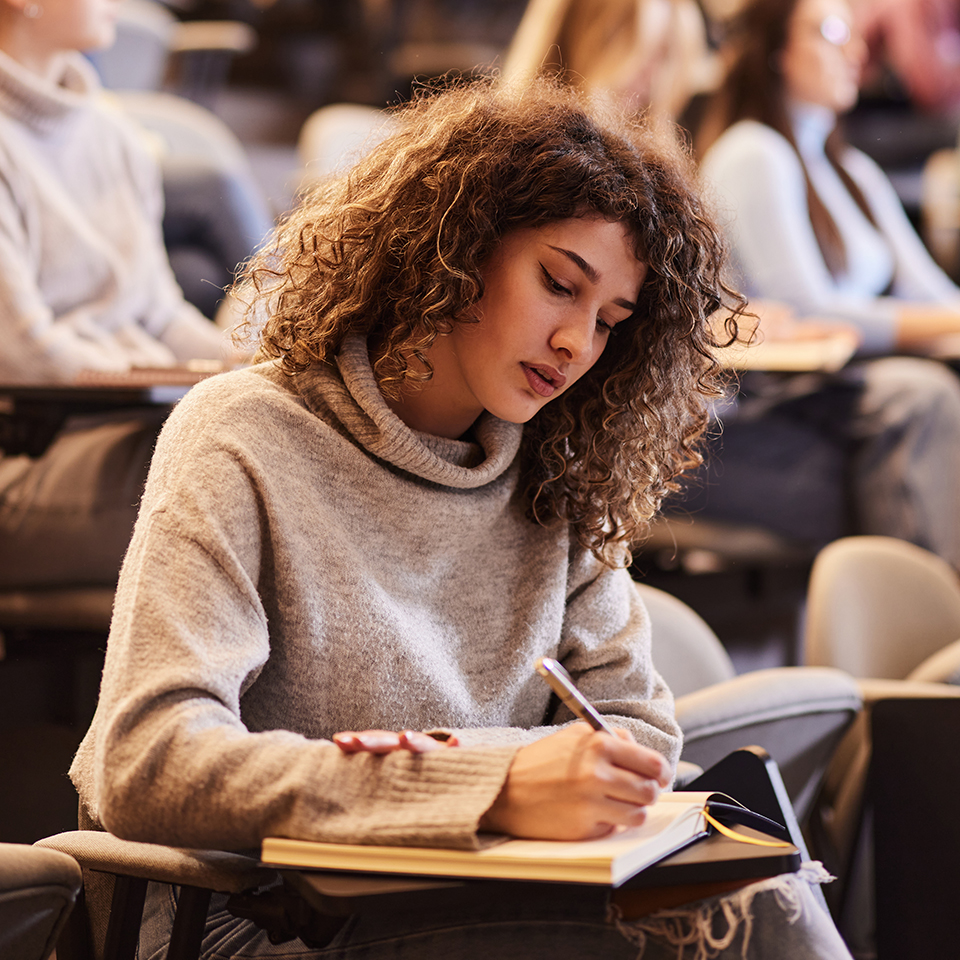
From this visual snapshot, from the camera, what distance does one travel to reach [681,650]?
1.63 meters

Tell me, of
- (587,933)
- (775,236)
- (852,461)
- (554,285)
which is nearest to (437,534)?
(554,285)

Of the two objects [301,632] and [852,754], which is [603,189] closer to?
[301,632]

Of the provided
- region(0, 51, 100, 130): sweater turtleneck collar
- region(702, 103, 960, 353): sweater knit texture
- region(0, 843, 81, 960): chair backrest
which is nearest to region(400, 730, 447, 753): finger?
region(0, 843, 81, 960): chair backrest

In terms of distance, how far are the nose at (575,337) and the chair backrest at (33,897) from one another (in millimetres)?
566

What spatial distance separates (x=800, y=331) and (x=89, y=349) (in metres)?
1.42

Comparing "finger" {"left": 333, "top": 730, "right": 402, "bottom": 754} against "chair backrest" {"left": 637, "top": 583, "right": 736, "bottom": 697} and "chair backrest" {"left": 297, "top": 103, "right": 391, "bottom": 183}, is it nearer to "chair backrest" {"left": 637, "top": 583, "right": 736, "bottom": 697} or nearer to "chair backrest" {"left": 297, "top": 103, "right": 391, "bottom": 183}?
"chair backrest" {"left": 637, "top": 583, "right": 736, "bottom": 697}

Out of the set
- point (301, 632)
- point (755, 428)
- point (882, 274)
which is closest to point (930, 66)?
point (882, 274)

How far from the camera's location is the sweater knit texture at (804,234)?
2703mm

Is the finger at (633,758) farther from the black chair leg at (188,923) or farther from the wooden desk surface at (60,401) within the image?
the wooden desk surface at (60,401)

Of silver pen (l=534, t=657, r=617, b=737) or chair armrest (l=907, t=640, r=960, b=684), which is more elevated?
silver pen (l=534, t=657, r=617, b=737)

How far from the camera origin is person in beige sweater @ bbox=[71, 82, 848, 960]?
75 centimetres

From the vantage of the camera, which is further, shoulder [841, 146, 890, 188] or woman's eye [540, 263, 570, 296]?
shoulder [841, 146, 890, 188]

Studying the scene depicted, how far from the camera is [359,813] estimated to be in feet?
2.42

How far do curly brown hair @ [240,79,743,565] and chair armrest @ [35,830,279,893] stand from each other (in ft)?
1.37
